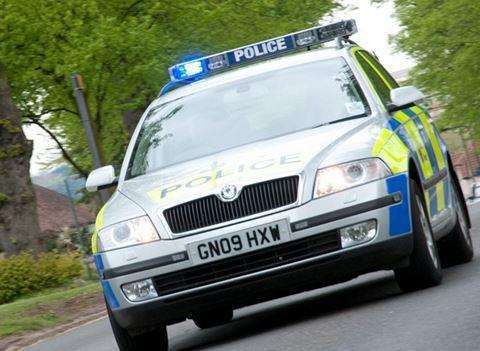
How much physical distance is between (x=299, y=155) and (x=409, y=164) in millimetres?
865

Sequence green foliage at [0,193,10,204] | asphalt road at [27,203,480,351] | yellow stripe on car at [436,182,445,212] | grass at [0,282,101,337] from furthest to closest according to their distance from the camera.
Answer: green foliage at [0,193,10,204] → grass at [0,282,101,337] → yellow stripe on car at [436,182,445,212] → asphalt road at [27,203,480,351]

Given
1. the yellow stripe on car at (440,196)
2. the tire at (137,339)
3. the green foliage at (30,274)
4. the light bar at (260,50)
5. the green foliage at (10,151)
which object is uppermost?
the light bar at (260,50)

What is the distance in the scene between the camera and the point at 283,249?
8.40 meters

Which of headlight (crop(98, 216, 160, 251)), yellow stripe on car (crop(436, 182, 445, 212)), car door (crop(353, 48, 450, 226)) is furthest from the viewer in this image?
yellow stripe on car (crop(436, 182, 445, 212))

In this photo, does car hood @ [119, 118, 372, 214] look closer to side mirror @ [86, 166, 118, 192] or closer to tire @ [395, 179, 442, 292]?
side mirror @ [86, 166, 118, 192]

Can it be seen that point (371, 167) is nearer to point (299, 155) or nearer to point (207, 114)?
point (299, 155)

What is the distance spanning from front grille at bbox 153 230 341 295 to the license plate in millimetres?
45

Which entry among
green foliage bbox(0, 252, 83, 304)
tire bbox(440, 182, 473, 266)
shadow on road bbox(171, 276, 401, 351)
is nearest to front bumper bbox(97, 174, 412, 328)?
shadow on road bbox(171, 276, 401, 351)

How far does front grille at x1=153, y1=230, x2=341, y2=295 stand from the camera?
839 cm

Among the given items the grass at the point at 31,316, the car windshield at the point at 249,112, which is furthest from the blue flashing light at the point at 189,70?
the grass at the point at 31,316

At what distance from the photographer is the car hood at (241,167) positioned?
8461mm

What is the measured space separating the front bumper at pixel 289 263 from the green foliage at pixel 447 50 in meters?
45.8

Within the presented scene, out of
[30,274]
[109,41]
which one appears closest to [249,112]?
[30,274]

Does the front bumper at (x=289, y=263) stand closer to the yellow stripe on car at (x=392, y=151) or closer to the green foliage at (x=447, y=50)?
the yellow stripe on car at (x=392, y=151)
